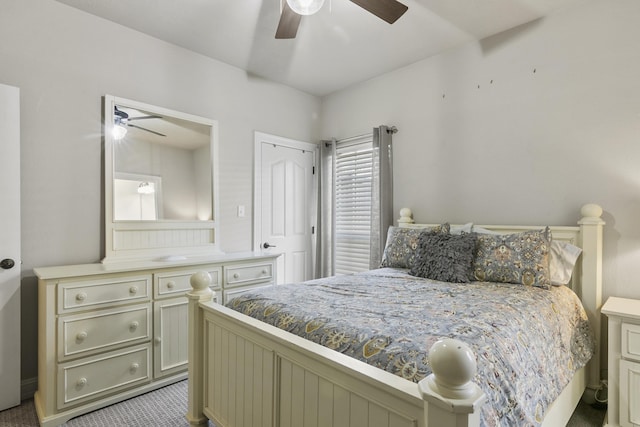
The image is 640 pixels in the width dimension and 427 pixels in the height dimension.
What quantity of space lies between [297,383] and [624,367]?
5.85 feet

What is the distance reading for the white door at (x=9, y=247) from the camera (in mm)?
2035

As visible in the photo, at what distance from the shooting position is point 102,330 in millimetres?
2090

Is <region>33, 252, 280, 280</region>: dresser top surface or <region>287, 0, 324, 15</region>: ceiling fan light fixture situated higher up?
<region>287, 0, 324, 15</region>: ceiling fan light fixture

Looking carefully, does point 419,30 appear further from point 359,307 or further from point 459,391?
point 459,391

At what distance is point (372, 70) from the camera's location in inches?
134

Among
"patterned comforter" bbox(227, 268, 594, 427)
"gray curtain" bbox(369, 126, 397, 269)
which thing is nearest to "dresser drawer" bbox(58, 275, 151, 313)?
"patterned comforter" bbox(227, 268, 594, 427)

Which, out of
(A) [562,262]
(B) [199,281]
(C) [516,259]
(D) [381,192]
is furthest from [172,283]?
(A) [562,262]

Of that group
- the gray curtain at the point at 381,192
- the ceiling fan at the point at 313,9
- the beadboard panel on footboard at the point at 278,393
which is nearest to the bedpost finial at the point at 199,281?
the beadboard panel on footboard at the point at 278,393

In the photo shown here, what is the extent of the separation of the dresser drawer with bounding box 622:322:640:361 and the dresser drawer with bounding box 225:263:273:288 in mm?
2407

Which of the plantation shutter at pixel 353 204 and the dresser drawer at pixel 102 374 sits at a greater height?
the plantation shutter at pixel 353 204

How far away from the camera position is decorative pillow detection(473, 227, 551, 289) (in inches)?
80.4

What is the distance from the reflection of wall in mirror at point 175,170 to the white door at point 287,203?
0.60 m

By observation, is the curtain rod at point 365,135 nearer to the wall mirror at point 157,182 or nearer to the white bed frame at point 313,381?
the wall mirror at point 157,182

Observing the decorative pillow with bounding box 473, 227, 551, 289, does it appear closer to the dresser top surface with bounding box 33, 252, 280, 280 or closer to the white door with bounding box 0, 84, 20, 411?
the dresser top surface with bounding box 33, 252, 280, 280
